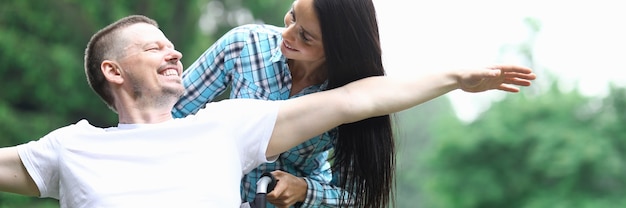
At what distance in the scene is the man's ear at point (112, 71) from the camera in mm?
2359

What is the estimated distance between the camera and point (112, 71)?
7.78 ft

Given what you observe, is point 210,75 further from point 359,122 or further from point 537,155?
point 537,155

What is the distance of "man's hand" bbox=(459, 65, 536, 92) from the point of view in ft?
7.67

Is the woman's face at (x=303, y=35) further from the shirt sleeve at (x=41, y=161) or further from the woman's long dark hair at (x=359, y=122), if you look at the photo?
the shirt sleeve at (x=41, y=161)

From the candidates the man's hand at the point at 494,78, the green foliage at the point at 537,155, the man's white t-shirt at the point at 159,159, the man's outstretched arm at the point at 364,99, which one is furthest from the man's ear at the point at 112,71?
the green foliage at the point at 537,155

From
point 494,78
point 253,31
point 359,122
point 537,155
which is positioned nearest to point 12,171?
point 253,31

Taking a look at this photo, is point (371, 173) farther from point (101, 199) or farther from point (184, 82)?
point (101, 199)

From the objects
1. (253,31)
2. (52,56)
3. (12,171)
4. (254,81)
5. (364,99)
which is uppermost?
(52,56)

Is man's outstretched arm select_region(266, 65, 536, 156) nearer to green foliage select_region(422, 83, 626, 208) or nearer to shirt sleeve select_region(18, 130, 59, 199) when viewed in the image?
shirt sleeve select_region(18, 130, 59, 199)

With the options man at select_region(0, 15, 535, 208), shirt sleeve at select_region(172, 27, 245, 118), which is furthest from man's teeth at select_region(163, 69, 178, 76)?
shirt sleeve at select_region(172, 27, 245, 118)

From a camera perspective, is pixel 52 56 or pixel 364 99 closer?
pixel 364 99

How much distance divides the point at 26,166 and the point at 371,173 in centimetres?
81

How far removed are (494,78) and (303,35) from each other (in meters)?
0.44

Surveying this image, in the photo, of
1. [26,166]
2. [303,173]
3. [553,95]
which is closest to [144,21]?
[26,166]
